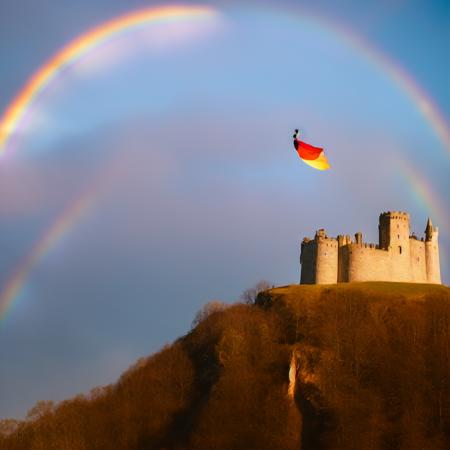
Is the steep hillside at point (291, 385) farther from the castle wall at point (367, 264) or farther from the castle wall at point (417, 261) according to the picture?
the castle wall at point (367, 264)

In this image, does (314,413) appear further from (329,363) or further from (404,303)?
(404,303)

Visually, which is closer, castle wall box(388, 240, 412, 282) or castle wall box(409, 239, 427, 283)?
castle wall box(388, 240, 412, 282)

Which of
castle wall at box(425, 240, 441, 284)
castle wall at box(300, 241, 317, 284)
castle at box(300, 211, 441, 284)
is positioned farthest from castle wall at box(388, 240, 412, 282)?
castle wall at box(300, 241, 317, 284)

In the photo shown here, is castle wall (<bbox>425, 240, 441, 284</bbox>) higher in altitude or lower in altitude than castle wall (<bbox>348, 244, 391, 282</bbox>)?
higher

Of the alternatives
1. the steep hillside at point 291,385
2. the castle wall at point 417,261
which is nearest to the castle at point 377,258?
the castle wall at point 417,261

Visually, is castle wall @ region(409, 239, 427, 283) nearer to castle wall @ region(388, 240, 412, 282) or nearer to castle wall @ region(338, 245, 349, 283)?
castle wall @ region(388, 240, 412, 282)

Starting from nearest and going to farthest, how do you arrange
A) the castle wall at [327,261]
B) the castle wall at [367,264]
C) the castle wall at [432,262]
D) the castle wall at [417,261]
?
the castle wall at [367,264]
the castle wall at [327,261]
the castle wall at [417,261]
the castle wall at [432,262]

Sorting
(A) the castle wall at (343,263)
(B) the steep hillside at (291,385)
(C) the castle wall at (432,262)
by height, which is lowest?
(B) the steep hillside at (291,385)

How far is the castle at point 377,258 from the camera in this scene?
109 m

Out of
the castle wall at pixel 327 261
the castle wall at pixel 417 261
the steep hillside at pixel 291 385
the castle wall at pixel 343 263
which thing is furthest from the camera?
the castle wall at pixel 417 261

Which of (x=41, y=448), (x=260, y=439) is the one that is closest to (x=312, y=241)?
(x=260, y=439)

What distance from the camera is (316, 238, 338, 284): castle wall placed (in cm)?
10944

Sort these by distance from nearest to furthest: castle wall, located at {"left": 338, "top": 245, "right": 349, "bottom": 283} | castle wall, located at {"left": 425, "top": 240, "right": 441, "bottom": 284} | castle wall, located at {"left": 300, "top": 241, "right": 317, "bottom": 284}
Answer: castle wall, located at {"left": 338, "top": 245, "right": 349, "bottom": 283}
castle wall, located at {"left": 300, "top": 241, "right": 317, "bottom": 284}
castle wall, located at {"left": 425, "top": 240, "right": 441, "bottom": 284}

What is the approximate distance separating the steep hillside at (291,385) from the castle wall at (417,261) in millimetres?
3557
